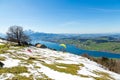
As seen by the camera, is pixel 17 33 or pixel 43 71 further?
pixel 17 33

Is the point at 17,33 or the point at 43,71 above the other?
the point at 17,33

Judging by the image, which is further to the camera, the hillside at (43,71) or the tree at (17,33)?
the tree at (17,33)

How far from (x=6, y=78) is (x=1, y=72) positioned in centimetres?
398

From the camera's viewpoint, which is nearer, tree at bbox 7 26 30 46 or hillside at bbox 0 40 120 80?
hillside at bbox 0 40 120 80

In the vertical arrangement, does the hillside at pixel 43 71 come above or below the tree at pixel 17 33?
below

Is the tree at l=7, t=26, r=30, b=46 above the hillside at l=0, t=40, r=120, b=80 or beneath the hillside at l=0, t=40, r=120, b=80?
above

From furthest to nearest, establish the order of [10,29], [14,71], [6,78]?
[10,29]
[14,71]
[6,78]

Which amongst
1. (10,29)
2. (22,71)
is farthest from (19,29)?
(22,71)

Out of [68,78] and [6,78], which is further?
[68,78]

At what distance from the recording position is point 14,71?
1350 inches

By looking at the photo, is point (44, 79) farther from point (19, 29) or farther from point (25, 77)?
→ point (19, 29)

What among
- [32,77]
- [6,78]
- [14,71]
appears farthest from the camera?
[14,71]

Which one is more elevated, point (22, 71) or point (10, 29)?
point (10, 29)

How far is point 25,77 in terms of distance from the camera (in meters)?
30.9
